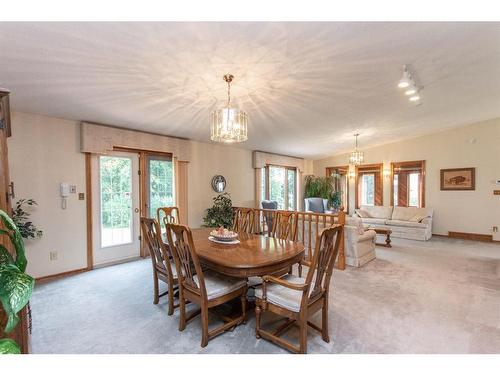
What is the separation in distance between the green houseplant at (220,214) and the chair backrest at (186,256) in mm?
2786

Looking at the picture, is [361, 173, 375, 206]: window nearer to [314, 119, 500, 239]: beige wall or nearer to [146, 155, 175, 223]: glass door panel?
[314, 119, 500, 239]: beige wall

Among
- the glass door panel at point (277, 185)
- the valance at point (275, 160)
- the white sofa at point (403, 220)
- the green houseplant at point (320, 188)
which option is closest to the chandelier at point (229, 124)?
the valance at point (275, 160)

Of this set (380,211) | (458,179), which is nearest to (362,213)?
(380,211)

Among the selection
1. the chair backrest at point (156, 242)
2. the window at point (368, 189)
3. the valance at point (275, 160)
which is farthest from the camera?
the window at point (368, 189)

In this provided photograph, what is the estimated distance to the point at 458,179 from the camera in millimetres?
6008

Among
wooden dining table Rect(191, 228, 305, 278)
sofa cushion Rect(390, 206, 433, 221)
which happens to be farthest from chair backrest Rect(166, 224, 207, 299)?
sofa cushion Rect(390, 206, 433, 221)

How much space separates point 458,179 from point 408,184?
1098 millimetres

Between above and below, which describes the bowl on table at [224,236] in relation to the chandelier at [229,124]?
below

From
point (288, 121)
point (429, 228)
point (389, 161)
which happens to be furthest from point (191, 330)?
point (389, 161)

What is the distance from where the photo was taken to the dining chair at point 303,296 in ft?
5.49

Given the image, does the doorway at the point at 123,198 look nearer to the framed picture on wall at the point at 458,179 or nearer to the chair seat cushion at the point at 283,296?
the chair seat cushion at the point at 283,296

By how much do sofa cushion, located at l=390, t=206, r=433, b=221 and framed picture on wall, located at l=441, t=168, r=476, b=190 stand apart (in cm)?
79
